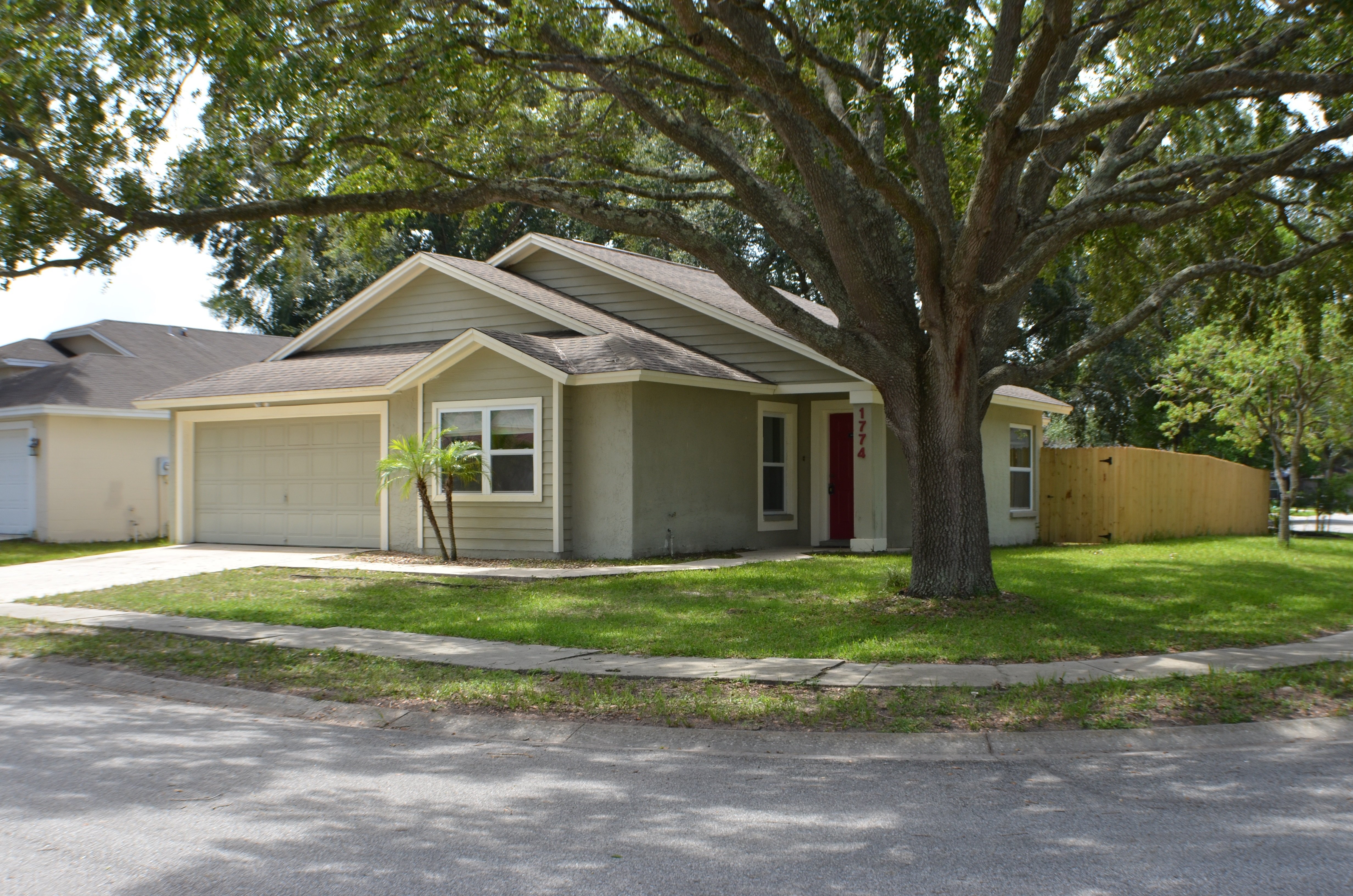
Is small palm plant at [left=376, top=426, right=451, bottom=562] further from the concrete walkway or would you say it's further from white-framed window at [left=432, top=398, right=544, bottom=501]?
the concrete walkway

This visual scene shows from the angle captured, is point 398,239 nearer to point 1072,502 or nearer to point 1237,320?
point 1072,502

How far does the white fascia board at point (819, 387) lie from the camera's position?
17.0m

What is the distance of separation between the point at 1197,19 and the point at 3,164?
12.7 metres

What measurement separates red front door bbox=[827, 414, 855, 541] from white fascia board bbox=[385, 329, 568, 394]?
233 inches

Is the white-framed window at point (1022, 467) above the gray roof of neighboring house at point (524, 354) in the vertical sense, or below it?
below

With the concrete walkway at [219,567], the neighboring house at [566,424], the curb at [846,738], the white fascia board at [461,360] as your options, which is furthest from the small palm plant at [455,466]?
the curb at [846,738]

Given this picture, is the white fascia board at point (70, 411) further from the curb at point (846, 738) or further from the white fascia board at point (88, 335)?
the curb at point (846, 738)

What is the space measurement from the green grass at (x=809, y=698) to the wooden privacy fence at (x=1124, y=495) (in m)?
13.7

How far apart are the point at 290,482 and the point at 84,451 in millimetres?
6394

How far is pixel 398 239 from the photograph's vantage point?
3731 cm

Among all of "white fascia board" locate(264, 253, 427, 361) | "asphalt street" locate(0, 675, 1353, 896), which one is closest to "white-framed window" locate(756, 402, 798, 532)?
"white fascia board" locate(264, 253, 427, 361)

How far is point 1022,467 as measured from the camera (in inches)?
859

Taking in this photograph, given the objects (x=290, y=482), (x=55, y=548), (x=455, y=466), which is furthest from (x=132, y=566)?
(x=55, y=548)

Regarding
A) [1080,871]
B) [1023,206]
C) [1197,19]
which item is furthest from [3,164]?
[1197,19]
